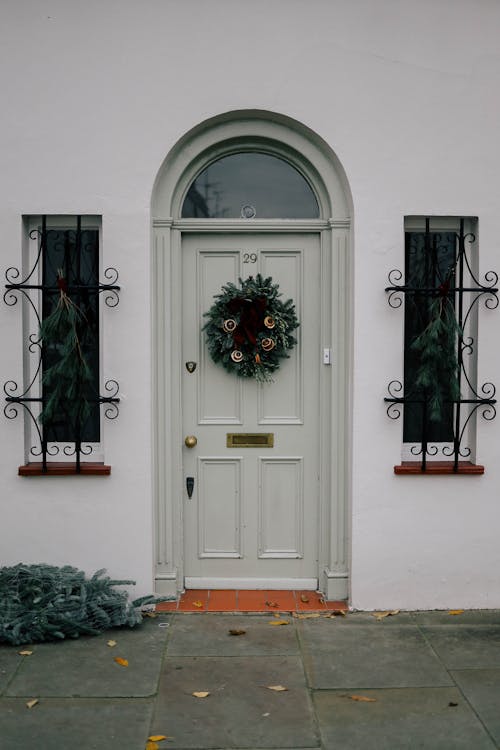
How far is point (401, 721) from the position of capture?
3.83 m

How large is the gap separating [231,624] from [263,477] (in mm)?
1080

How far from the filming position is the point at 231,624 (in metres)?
5.09

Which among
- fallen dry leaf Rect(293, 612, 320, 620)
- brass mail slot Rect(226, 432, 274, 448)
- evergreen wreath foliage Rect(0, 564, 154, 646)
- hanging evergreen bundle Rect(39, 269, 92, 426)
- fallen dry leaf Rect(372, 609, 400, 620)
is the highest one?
hanging evergreen bundle Rect(39, 269, 92, 426)

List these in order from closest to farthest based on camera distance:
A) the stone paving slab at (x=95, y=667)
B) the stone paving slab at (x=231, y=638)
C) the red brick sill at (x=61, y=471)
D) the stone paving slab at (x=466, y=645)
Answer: the stone paving slab at (x=95, y=667)
the stone paving slab at (x=466, y=645)
the stone paving slab at (x=231, y=638)
the red brick sill at (x=61, y=471)

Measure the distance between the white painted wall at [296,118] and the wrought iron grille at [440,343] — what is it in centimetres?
12

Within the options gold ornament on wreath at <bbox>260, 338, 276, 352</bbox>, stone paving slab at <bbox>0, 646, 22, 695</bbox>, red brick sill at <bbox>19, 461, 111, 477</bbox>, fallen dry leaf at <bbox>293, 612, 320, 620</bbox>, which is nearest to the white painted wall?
red brick sill at <bbox>19, 461, 111, 477</bbox>

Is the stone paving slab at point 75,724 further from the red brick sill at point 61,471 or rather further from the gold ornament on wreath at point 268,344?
the gold ornament on wreath at point 268,344

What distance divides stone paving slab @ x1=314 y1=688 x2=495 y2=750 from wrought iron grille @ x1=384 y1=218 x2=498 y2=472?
1.69 m

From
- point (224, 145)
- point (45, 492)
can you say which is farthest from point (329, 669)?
point (224, 145)

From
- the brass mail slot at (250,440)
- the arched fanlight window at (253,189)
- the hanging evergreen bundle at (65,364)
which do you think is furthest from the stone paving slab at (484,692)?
the arched fanlight window at (253,189)

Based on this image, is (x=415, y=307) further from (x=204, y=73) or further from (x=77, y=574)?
(x=77, y=574)

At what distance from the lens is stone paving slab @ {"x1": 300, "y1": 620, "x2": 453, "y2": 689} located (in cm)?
427

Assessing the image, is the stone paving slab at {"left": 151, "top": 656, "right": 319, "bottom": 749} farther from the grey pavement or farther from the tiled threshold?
the tiled threshold

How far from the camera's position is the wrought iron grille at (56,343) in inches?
208
